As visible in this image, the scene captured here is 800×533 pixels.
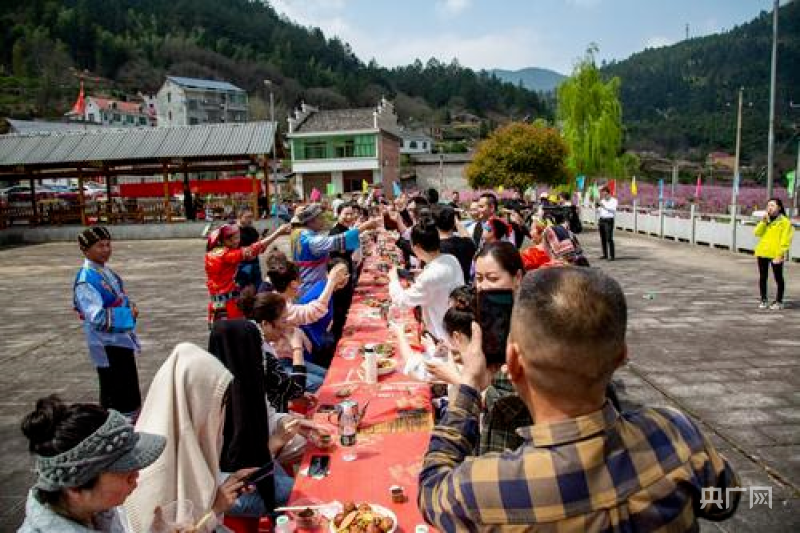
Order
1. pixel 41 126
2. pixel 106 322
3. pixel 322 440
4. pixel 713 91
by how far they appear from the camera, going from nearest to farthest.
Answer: pixel 322 440 → pixel 106 322 → pixel 41 126 → pixel 713 91

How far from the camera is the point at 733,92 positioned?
112 metres

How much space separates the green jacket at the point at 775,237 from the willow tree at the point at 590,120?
21351mm

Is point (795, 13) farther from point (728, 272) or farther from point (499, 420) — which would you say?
point (499, 420)

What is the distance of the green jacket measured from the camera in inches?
331

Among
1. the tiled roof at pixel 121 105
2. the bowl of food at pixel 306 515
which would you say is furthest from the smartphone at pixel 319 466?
the tiled roof at pixel 121 105

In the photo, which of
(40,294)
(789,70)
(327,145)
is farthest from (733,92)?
(40,294)

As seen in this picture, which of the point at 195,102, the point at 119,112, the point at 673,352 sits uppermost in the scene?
the point at 195,102

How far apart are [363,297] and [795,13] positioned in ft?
494

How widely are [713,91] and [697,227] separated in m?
120

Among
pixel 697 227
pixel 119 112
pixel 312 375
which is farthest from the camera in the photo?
pixel 119 112

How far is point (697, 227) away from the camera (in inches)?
695

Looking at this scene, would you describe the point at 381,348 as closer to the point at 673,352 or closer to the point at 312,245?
the point at 312,245

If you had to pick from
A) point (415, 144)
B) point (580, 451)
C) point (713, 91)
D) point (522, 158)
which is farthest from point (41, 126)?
point (713, 91)

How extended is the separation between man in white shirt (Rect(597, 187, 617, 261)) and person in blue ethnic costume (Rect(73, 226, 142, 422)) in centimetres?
1215
